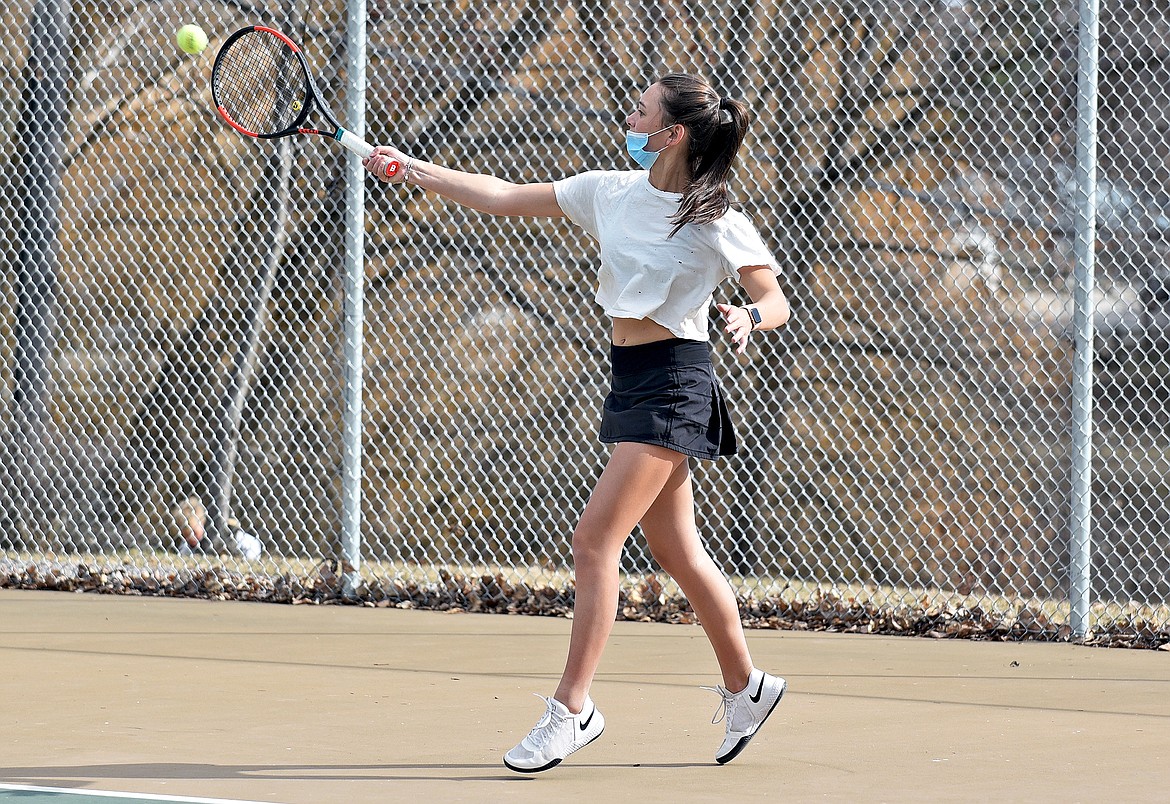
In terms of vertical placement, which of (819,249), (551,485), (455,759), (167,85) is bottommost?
(551,485)

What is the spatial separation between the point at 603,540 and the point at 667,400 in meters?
0.40

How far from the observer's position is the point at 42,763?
4.25 meters

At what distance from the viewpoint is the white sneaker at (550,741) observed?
4121 mm

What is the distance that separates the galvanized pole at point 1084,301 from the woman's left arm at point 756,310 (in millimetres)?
2931

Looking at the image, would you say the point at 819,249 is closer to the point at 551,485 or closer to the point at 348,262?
the point at 551,485

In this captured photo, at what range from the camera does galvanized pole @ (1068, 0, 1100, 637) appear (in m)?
6.73

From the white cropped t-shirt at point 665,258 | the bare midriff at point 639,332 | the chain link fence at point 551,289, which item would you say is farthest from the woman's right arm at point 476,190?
the chain link fence at point 551,289

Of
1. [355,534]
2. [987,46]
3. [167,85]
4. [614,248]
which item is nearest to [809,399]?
[987,46]

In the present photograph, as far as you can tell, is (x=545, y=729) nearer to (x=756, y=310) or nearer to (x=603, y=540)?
(x=603, y=540)

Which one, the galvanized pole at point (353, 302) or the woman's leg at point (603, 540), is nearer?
the woman's leg at point (603, 540)

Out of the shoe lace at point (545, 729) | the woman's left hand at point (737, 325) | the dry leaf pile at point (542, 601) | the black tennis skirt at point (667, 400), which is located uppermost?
the woman's left hand at point (737, 325)

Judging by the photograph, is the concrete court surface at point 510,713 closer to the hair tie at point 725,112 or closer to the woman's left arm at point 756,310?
the woman's left arm at point 756,310

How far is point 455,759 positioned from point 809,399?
6628mm

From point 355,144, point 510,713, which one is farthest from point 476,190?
point 510,713
